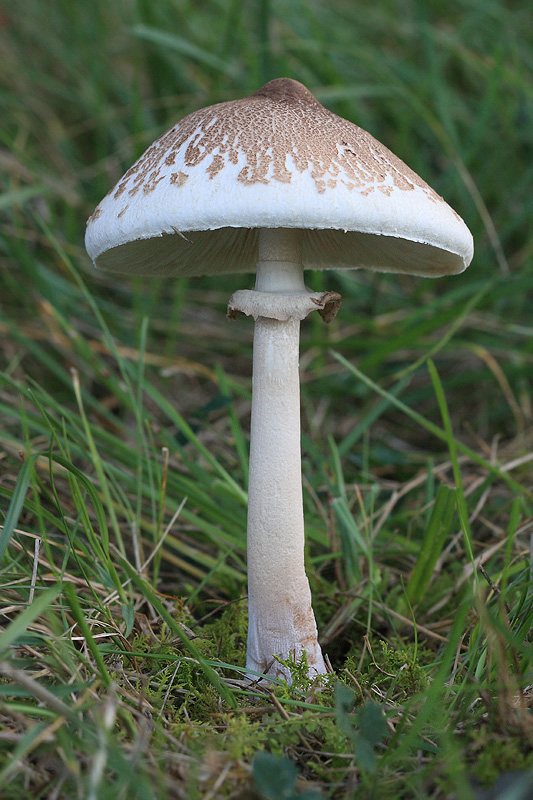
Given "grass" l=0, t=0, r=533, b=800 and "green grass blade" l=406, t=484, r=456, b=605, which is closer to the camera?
"grass" l=0, t=0, r=533, b=800

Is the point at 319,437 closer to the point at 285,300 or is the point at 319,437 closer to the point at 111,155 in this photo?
the point at 285,300

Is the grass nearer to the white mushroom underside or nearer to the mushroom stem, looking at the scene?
the mushroom stem

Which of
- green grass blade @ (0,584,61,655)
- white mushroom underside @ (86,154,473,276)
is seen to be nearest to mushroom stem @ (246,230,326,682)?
white mushroom underside @ (86,154,473,276)

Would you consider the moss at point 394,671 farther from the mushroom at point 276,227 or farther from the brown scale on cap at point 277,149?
the brown scale on cap at point 277,149

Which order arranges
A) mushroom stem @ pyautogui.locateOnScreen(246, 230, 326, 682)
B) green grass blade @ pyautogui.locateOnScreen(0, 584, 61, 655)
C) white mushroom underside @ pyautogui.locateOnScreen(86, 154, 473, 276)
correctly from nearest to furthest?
green grass blade @ pyautogui.locateOnScreen(0, 584, 61, 655), white mushroom underside @ pyautogui.locateOnScreen(86, 154, 473, 276), mushroom stem @ pyautogui.locateOnScreen(246, 230, 326, 682)

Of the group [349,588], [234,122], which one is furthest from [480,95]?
[349,588]

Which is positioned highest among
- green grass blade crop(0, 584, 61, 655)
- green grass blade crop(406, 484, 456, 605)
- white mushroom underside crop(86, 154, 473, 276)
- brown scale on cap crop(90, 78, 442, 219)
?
brown scale on cap crop(90, 78, 442, 219)

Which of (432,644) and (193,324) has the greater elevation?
(193,324)
